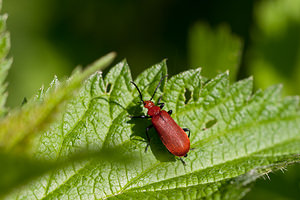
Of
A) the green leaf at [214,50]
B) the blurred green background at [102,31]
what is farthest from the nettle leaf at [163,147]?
the blurred green background at [102,31]

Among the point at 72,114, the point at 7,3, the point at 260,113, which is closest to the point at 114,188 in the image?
the point at 72,114

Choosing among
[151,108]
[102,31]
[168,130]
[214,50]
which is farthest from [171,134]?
[102,31]

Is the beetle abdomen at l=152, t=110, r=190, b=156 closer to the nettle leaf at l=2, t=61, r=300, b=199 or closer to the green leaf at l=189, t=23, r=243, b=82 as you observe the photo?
the nettle leaf at l=2, t=61, r=300, b=199

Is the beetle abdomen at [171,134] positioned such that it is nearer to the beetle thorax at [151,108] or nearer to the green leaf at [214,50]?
the beetle thorax at [151,108]

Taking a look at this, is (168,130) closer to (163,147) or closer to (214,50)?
(163,147)

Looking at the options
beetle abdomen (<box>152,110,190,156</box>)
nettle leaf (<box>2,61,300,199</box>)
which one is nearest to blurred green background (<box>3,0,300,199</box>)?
nettle leaf (<box>2,61,300,199</box>)

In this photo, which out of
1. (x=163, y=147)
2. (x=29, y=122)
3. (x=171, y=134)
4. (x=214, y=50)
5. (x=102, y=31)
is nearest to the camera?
(x=29, y=122)

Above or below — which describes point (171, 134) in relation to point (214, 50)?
below

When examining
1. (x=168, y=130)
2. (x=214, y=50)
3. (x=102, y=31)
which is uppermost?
(x=102, y=31)
